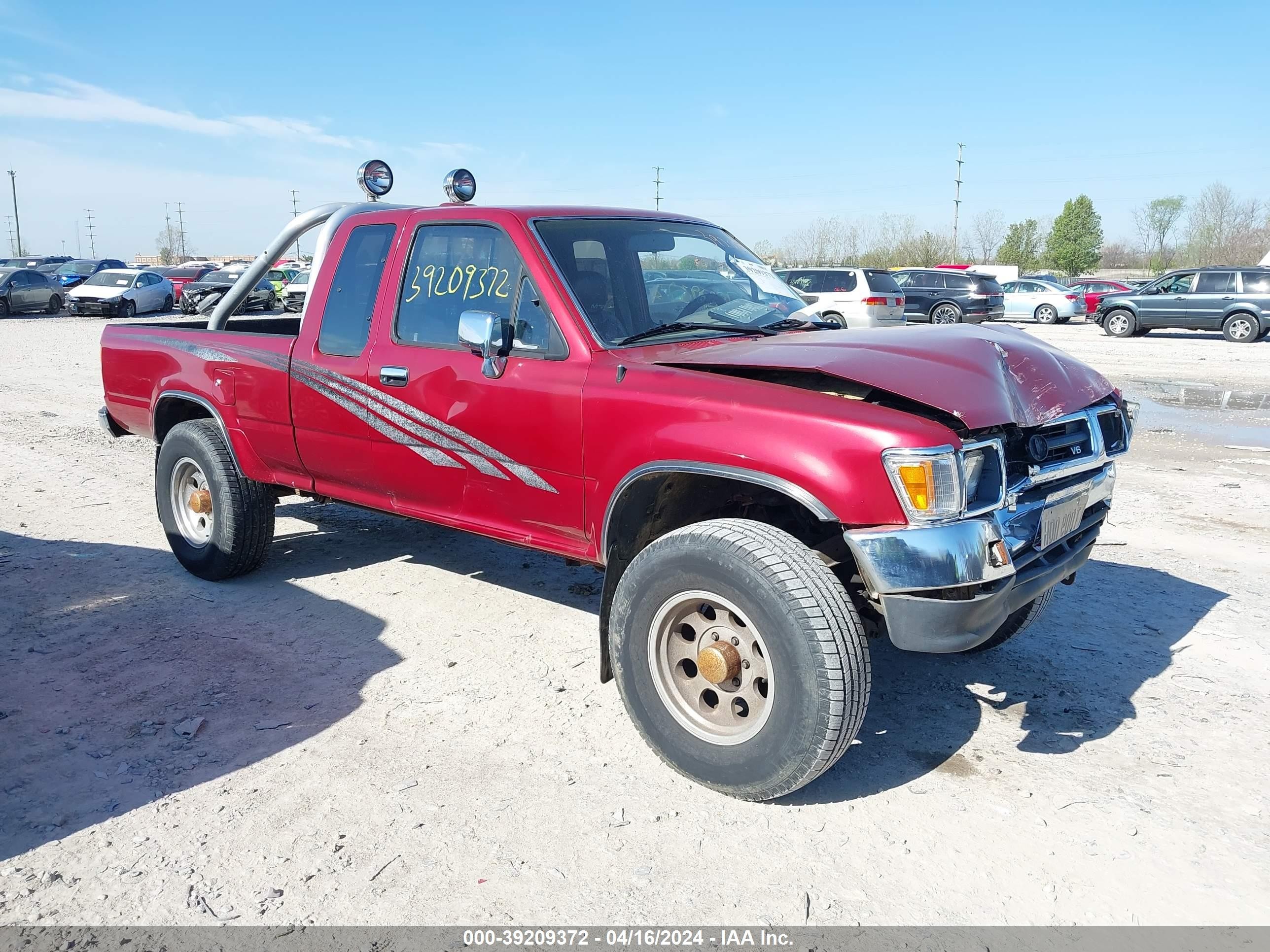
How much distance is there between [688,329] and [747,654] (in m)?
1.43

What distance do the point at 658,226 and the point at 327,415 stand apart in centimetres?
181

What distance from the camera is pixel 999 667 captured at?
4242 mm

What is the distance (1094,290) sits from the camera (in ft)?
123

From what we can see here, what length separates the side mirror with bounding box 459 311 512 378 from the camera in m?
3.55

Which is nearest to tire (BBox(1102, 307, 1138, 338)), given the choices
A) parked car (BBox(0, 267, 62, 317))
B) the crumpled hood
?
the crumpled hood

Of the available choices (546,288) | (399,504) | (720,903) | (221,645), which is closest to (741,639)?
(720,903)

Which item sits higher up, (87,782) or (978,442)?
(978,442)

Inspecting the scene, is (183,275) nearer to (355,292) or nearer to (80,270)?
(80,270)

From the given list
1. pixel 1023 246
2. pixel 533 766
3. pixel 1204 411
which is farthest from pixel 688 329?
pixel 1023 246

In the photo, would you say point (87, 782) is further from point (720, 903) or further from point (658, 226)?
point (658, 226)

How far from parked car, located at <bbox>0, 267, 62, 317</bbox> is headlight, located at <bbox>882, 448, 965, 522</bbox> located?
32917 mm

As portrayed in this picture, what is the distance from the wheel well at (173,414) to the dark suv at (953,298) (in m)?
22.6

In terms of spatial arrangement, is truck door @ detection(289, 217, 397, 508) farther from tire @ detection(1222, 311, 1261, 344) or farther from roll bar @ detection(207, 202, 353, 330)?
tire @ detection(1222, 311, 1261, 344)

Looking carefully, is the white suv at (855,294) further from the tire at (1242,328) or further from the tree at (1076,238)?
the tree at (1076,238)
